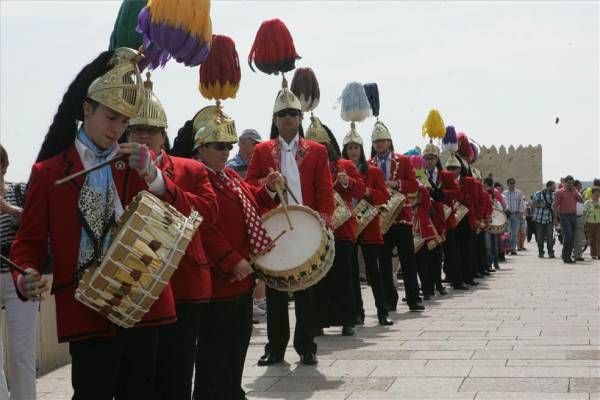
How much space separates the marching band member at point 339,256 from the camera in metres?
10.6

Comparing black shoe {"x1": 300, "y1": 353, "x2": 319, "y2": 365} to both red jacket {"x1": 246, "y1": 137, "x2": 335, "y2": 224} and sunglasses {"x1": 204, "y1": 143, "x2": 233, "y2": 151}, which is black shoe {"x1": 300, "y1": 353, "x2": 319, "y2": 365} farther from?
sunglasses {"x1": 204, "y1": 143, "x2": 233, "y2": 151}

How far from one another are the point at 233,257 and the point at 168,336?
3.44 feet

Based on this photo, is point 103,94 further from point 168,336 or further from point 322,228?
point 322,228

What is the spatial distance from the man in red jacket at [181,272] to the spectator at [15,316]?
3.91 ft

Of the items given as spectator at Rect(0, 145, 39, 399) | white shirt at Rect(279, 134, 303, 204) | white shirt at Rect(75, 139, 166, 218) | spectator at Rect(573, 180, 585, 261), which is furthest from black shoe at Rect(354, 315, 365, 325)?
spectator at Rect(573, 180, 585, 261)

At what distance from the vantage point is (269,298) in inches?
352

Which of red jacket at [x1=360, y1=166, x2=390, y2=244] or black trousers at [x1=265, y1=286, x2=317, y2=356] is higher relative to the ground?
red jacket at [x1=360, y1=166, x2=390, y2=244]

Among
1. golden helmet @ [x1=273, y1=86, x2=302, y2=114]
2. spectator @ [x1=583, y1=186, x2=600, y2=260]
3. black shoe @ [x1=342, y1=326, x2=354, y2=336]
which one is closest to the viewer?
golden helmet @ [x1=273, y1=86, x2=302, y2=114]

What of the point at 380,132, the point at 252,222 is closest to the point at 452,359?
the point at 252,222

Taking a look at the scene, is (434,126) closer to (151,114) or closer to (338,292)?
(338,292)

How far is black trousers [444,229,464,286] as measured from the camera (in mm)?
17750

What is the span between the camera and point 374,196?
11.9 meters

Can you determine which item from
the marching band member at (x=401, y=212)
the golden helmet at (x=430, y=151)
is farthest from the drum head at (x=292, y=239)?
the golden helmet at (x=430, y=151)

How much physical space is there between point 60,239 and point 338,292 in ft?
20.2
